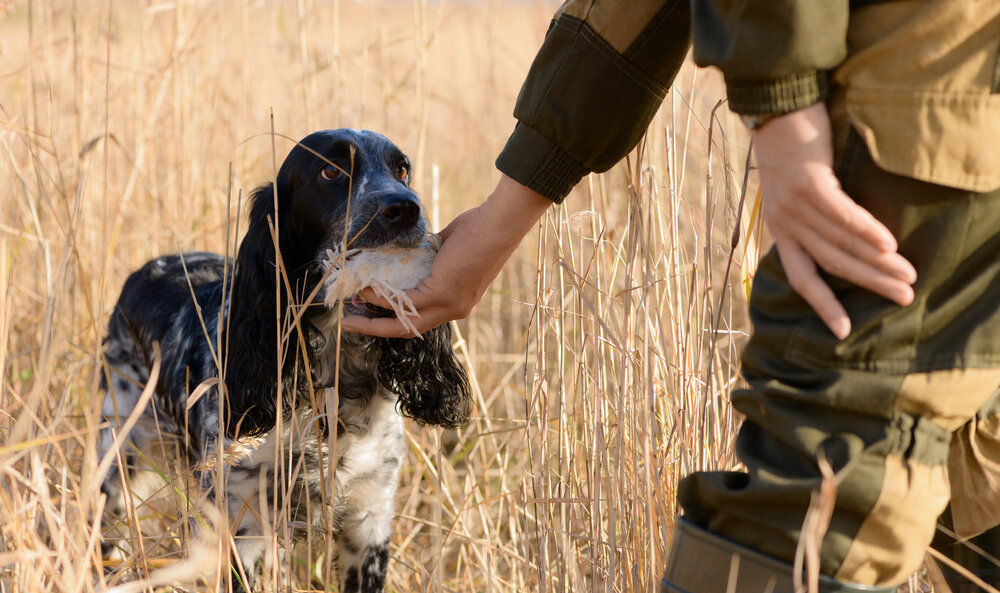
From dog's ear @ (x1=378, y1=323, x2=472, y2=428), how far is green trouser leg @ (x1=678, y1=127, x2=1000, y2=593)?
4.71 ft

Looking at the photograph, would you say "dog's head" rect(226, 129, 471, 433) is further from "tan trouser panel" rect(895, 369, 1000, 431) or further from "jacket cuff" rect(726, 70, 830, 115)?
"tan trouser panel" rect(895, 369, 1000, 431)

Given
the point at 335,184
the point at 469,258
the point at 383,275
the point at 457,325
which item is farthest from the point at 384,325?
the point at 457,325

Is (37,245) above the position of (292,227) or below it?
Answer: below

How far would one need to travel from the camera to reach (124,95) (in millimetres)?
4215

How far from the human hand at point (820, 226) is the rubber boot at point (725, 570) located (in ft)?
1.05

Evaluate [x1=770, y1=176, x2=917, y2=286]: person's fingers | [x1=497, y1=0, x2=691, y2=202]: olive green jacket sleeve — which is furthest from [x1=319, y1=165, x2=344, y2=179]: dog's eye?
[x1=770, y1=176, x2=917, y2=286]: person's fingers

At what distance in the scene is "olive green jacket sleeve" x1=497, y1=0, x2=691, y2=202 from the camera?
147cm

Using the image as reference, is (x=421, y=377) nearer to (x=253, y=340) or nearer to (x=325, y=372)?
(x=325, y=372)

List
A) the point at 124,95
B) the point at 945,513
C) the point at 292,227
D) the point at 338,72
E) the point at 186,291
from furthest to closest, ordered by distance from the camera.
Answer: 1. the point at 124,95
2. the point at 338,72
3. the point at 186,291
4. the point at 292,227
5. the point at 945,513

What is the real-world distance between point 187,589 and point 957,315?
1.77 m

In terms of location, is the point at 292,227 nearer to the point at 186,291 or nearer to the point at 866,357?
the point at 186,291

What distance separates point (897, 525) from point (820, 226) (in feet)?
1.28

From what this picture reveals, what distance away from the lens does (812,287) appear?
1.18 metres

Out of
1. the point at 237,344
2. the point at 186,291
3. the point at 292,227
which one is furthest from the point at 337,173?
the point at 186,291
